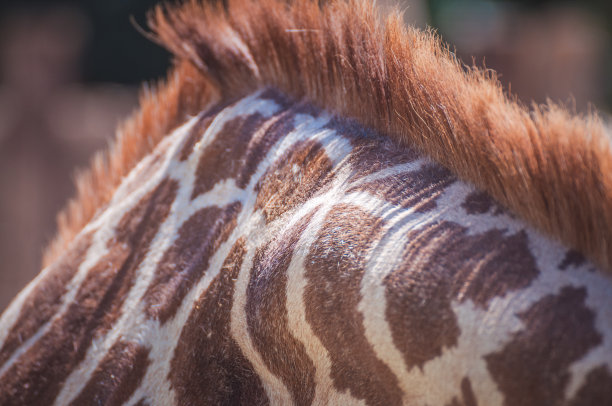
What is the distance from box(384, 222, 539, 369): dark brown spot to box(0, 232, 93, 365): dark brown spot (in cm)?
79

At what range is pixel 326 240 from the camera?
0.91 meters

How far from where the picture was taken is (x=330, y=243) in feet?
2.97

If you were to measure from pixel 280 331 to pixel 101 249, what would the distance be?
55 cm

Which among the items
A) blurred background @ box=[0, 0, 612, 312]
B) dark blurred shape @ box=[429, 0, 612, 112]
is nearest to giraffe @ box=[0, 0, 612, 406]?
blurred background @ box=[0, 0, 612, 312]

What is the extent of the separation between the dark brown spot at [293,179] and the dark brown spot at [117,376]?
364mm

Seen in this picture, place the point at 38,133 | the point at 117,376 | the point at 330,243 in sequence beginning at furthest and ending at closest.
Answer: the point at 38,133, the point at 117,376, the point at 330,243

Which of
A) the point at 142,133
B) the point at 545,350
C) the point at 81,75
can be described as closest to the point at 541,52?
the point at 81,75

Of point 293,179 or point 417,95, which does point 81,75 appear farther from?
point 417,95

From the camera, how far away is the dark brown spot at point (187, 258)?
3.70 feet

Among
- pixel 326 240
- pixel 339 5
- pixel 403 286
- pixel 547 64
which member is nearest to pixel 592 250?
pixel 403 286

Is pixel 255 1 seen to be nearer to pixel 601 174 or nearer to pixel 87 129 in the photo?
pixel 601 174

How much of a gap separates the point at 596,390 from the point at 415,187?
14.9 inches

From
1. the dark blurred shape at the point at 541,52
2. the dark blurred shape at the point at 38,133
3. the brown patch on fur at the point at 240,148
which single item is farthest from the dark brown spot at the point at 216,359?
the dark blurred shape at the point at 541,52

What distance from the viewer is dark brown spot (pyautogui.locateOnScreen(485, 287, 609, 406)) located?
692 mm
